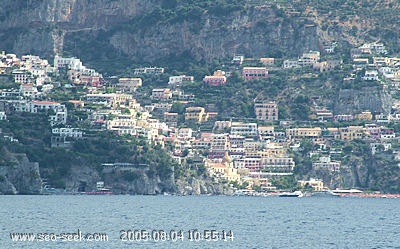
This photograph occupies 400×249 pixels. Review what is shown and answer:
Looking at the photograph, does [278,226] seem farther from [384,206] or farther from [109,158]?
[109,158]

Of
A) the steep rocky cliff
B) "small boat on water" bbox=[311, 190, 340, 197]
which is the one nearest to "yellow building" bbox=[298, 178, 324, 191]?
"small boat on water" bbox=[311, 190, 340, 197]

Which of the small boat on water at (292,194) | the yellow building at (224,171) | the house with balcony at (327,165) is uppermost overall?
the house with balcony at (327,165)

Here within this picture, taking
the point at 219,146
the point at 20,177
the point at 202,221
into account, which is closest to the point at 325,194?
the point at 219,146

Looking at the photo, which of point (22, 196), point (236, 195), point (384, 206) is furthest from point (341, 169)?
point (22, 196)

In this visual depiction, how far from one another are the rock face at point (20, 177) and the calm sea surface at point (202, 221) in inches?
203

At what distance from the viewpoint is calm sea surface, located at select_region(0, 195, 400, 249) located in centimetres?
11362

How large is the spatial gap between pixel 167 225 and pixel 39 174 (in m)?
47.8

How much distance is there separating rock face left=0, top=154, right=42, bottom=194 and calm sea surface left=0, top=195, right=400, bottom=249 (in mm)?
5147

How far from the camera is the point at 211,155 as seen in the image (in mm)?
196250

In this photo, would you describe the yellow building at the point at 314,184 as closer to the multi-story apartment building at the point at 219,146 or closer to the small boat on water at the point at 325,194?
the small boat on water at the point at 325,194

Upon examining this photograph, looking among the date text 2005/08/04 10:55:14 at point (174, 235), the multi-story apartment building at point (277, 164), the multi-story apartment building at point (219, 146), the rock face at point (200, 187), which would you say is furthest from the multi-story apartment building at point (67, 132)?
the date text 2005/08/04 10:55:14 at point (174, 235)

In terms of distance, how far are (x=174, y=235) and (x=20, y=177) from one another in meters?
56.6

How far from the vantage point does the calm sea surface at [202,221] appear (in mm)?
113625

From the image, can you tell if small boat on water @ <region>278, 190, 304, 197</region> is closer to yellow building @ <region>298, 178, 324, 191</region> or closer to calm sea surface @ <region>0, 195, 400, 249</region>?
yellow building @ <region>298, 178, 324, 191</region>
